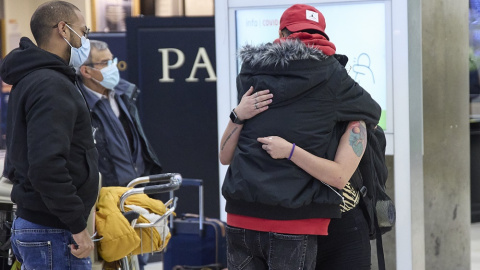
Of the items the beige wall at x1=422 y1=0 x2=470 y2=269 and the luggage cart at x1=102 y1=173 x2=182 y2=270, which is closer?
the luggage cart at x1=102 y1=173 x2=182 y2=270

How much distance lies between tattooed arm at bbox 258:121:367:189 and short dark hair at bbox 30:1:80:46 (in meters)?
0.86

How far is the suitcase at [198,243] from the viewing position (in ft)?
16.7

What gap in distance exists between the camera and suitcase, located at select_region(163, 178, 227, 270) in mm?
5086

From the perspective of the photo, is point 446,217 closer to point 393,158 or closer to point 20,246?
point 393,158


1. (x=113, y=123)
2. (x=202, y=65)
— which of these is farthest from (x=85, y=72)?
(x=202, y=65)

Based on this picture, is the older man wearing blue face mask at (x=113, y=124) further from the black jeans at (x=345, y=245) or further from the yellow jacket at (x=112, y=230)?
the black jeans at (x=345, y=245)

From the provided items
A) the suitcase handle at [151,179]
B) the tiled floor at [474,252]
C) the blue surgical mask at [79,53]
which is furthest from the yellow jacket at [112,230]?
the tiled floor at [474,252]

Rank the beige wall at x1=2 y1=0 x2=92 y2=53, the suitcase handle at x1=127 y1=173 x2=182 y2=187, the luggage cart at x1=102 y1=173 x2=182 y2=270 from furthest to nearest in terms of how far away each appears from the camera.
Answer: the beige wall at x1=2 y1=0 x2=92 y2=53
the suitcase handle at x1=127 y1=173 x2=182 y2=187
the luggage cart at x1=102 y1=173 x2=182 y2=270

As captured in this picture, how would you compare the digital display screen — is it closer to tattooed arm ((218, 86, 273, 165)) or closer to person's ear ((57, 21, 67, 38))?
tattooed arm ((218, 86, 273, 165))

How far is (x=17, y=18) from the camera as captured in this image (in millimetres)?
7082

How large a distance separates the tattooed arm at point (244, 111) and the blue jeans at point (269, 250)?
28 centimetres

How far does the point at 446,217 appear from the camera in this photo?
5723mm

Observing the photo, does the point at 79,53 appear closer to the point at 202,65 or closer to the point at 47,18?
the point at 47,18

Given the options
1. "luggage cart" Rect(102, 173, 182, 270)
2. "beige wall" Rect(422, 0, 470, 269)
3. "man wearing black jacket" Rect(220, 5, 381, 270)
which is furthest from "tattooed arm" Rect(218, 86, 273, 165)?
"beige wall" Rect(422, 0, 470, 269)
